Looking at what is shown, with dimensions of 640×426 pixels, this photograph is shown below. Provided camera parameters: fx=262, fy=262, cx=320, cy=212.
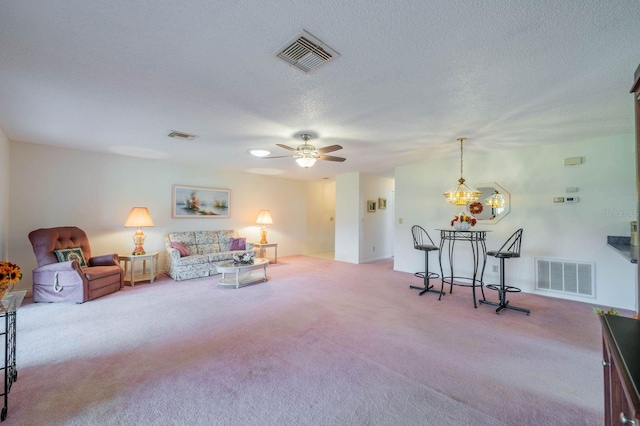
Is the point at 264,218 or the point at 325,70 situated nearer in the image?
the point at 325,70

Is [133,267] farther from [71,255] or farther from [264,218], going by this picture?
[264,218]

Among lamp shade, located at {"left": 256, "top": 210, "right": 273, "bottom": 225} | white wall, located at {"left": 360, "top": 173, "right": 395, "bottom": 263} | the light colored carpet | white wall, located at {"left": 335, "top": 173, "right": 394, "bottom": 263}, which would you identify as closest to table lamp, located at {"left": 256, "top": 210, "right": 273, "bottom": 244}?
lamp shade, located at {"left": 256, "top": 210, "right": 273, "bottom": 225}

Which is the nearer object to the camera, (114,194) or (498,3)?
(498,3)

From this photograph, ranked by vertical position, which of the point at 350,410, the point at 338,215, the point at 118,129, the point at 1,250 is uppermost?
the point at 118,129

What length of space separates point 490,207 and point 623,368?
4.57 m

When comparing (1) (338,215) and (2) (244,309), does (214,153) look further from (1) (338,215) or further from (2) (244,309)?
(1) (338,215)

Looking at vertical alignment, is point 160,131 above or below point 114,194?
above

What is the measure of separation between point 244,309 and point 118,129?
3002 mm

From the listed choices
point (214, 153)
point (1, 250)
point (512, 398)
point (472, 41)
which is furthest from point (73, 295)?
point (472, 41)

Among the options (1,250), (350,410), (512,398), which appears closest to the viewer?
(350,410)

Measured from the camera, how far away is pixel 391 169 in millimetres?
6504

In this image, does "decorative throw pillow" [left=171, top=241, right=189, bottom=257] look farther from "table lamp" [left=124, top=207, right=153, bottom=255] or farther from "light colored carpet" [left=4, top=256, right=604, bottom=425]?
"light colored carpet" [left=4, top=256, right=604, bottom=425]

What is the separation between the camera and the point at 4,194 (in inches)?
153

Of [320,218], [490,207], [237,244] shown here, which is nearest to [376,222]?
[320,218]
